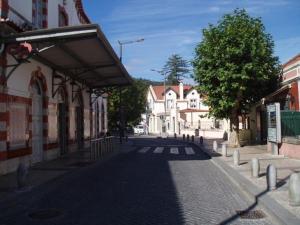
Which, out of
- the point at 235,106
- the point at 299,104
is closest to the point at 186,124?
the point at 235,106

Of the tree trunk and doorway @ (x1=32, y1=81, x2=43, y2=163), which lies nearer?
doorway @ (x1=32, y1=81, x2=43, y2=163)

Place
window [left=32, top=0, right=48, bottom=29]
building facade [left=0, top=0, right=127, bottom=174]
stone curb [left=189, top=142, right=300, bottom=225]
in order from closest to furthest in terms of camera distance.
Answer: stone curb [left=189, top=142, right=300, bottom=225]
building facade [left=0, top=0, right=127, bottom=174]
window [left=32, top=0, right=48, bottom=29]

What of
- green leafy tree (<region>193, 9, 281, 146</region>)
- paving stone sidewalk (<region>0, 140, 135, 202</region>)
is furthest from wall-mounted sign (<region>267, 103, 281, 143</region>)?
paving stone sidewalk (<region>0, 140, 135, 202</region>)

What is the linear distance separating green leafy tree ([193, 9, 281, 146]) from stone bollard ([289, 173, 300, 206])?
19343 millimetres

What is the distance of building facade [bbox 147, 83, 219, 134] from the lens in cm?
7507

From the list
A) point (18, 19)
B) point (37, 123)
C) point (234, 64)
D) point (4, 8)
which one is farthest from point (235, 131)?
point (4, 8)

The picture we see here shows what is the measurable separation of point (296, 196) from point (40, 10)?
622 inches

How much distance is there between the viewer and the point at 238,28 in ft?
99.2

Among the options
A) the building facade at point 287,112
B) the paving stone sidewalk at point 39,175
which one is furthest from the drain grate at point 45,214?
the building facade at point 287,112

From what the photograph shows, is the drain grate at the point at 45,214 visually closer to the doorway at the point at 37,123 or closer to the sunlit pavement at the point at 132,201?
the sunlit pavement at the point at 132,201

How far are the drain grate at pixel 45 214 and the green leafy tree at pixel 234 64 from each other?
2018 cm

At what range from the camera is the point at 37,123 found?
2148 cm

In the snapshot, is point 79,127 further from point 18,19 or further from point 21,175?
point 21,175

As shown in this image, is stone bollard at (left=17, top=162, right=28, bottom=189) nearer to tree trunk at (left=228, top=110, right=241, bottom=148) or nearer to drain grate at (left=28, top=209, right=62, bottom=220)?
drain grate at (left=28, top=209, right=62, bottom=220)
